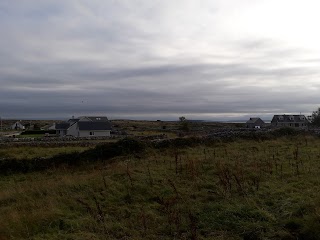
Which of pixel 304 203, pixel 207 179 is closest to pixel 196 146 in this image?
pixel 207 179

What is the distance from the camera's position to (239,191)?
7.59m

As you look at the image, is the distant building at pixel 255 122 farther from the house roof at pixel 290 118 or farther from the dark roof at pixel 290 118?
the house roof at pixel 290 118

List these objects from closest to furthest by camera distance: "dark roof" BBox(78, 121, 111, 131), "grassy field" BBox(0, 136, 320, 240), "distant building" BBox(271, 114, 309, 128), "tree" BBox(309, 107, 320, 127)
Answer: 1. "grassy field" BBox(0, 136, 320, 240)
2. "dark roof" BBox(78, 121, 111, 131)
3. "tree" BBox(309, 107, 320, 127)
4. "distant building" BBox(271, 114, 309, 128)

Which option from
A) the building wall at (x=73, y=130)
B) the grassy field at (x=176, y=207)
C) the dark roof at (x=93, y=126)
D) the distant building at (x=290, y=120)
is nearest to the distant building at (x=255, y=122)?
the distant building at (x=290, y=120)

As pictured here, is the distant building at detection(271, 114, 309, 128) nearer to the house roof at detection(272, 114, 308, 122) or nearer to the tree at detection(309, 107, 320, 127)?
the house roof at detection(272, 114, 308, 122)

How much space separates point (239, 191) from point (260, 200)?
30.2 inches

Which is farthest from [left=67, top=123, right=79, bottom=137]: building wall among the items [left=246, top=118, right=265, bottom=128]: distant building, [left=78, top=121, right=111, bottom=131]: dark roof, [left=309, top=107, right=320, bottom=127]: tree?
[left=309, top=107, right=320, bottom=127]: tree

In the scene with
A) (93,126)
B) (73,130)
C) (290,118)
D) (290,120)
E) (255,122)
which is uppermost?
(290,118)

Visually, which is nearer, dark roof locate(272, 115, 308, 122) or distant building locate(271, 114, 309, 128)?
distant building locate(271, 114, 309, 128)

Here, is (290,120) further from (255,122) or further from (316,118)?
(316,118)

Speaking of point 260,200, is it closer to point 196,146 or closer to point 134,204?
point 134,204

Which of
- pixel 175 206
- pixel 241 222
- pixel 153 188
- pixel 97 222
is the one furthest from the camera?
pixel 153 188

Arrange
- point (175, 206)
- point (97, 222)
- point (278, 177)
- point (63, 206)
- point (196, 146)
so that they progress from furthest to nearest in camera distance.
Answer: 1. point (196, 146)
2. point (278, 177)
3. point (63, 206)
4. point (175, 206)
5. point (97, 222)

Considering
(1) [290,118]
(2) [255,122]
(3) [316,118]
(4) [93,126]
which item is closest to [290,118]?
(1) [290,118]
